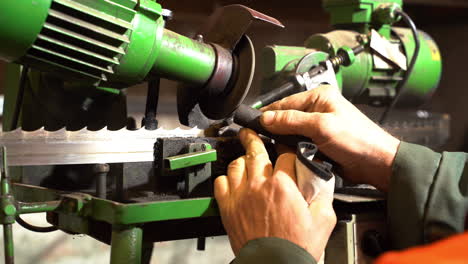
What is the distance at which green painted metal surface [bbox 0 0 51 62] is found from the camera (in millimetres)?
841

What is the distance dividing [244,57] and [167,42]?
169 mm

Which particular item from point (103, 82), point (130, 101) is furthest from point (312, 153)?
point (130, 101)

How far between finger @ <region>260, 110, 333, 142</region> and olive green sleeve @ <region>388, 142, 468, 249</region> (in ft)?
0.49

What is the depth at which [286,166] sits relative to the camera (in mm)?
905

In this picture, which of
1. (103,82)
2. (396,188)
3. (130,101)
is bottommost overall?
(130,101)

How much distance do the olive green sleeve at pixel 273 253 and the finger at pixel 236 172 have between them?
0.38 feet

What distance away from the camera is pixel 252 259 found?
0.80 metres

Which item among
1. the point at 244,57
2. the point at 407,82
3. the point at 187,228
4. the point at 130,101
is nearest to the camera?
the point at 187,228

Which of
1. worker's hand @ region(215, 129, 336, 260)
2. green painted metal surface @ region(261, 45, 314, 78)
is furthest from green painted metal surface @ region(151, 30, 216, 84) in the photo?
green painted metal surface @ region(261, 45, 314, 78)

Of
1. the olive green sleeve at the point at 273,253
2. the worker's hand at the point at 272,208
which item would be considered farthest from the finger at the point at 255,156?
the olive green sleeve at the point at 273,253

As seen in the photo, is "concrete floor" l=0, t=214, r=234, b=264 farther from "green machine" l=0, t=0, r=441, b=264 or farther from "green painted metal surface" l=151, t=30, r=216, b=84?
"green painted metal surface" l=151, t=30, r=216, b=84

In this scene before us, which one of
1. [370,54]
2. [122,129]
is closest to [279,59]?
[370,54]

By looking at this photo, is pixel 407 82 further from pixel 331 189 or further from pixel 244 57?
pixel 331 189

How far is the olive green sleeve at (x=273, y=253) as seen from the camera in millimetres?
792
